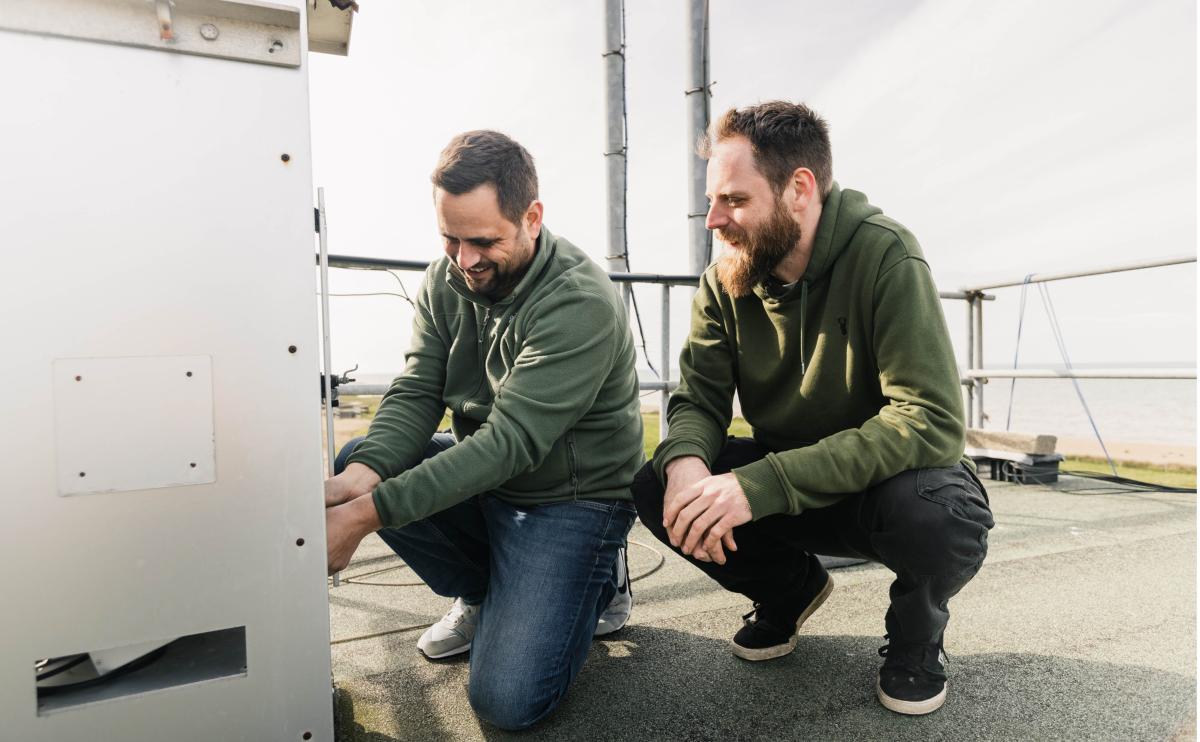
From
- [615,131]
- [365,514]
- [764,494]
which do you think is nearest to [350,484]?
[365,514]

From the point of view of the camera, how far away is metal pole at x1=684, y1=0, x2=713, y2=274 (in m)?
3.38

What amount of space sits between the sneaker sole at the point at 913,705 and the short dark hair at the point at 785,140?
95 centimetres

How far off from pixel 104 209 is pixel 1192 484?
409 centimetres

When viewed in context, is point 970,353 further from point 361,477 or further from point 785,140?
point 361,477

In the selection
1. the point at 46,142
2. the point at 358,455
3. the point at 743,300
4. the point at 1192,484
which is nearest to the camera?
the point at 46,142

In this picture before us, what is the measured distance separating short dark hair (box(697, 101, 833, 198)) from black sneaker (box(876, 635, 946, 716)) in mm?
875

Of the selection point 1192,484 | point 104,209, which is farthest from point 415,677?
point 1192,484

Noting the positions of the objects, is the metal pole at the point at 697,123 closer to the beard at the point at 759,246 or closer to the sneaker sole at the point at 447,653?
the beard at the point at 759,246

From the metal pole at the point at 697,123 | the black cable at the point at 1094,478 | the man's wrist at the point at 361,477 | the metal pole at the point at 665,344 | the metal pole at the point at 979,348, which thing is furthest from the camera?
the metal pole at the point at 979,348

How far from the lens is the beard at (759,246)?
1.34m

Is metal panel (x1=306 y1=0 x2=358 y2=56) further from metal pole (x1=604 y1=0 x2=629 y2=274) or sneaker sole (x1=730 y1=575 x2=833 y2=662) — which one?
metal pole (x1=604 y1=0 x2=629 y2=274)

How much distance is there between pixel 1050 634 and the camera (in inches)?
58.4

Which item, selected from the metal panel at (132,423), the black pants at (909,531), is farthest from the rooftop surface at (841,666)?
the metal panel at (132,423)

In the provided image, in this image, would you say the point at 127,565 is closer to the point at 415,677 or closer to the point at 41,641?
the point at 41,641
